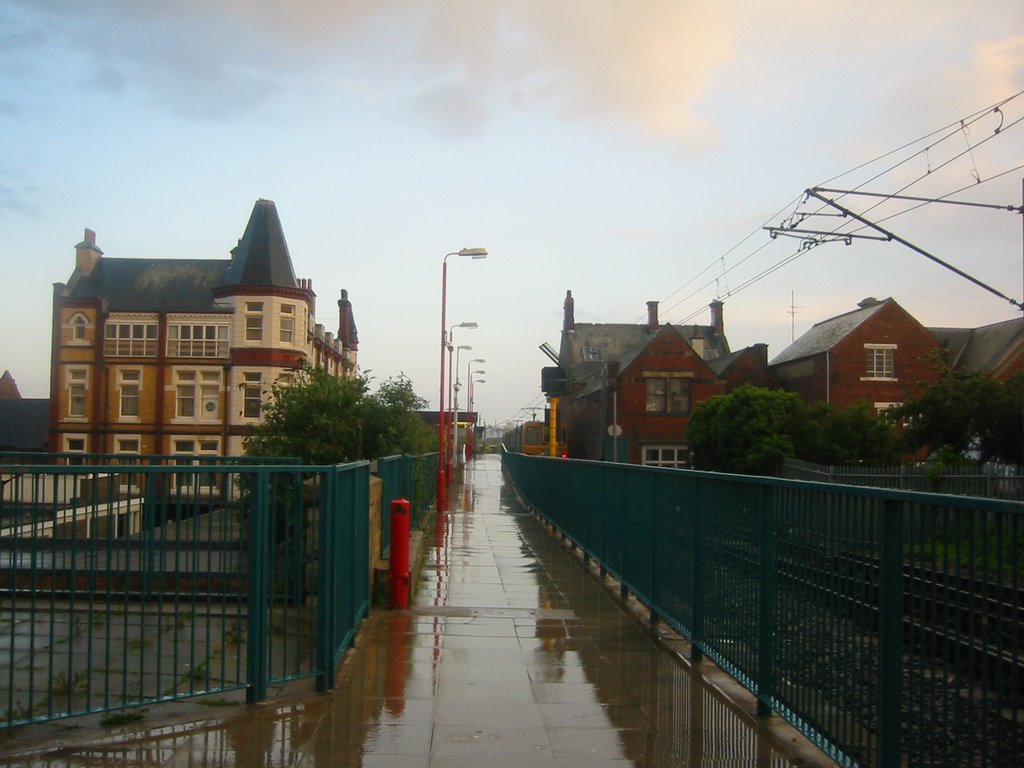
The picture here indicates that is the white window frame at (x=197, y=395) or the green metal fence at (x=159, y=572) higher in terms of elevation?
the white window frame at (x=197, y=395)

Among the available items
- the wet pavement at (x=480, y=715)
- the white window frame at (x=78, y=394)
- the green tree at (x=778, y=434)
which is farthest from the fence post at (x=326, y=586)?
the white window frame at (x=78, y=394)

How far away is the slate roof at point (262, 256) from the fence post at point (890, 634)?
46337 millimetres

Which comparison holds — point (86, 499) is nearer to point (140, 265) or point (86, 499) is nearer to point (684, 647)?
point (684, 647)

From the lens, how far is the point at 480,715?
6590 millimetres

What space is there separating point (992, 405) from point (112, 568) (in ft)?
86.4

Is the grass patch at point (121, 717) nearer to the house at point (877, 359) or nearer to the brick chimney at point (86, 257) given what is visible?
the house at point (877, 359)

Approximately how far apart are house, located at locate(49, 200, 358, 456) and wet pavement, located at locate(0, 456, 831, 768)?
40.3 metres

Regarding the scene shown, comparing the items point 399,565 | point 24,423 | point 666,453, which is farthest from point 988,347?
point 24,423

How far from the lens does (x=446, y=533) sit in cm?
2045

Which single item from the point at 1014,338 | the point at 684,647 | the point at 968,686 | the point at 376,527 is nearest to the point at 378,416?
the point at 376,527

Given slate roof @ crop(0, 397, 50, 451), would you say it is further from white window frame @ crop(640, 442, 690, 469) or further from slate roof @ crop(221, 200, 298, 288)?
white window frame @ crop(640, 442, 690, 469)

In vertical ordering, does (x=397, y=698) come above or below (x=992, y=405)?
below

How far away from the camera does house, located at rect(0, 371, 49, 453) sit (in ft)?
208

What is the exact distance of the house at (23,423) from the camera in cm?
6325
